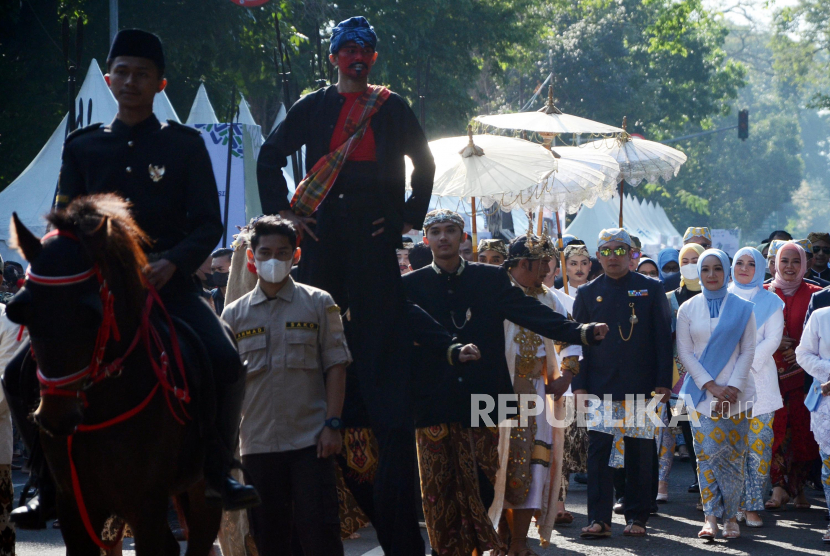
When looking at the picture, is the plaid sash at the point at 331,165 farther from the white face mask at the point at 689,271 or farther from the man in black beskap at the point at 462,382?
the white face mask at the point at 689,271

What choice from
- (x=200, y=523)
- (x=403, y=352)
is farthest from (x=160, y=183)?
(x=403, y=352)

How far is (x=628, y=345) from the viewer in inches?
392

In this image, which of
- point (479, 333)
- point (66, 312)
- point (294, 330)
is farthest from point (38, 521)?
point (479, 333)

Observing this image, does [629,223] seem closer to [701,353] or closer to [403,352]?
[701,353]

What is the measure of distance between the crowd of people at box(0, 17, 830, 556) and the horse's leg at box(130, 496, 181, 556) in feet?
1.00

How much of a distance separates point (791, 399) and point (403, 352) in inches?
240

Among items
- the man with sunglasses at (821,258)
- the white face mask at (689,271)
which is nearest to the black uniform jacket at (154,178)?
the white face mask at (689,271)

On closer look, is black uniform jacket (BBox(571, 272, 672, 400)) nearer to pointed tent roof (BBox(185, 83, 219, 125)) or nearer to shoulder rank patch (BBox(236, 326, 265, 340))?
shoulder rank patch (BBox(236, 326, 265, 340))

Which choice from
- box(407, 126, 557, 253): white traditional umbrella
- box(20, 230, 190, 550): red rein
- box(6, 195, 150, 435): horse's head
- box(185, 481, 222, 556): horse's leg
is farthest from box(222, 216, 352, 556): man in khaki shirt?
box(407, 126, 557, 253): white traditional umbrella

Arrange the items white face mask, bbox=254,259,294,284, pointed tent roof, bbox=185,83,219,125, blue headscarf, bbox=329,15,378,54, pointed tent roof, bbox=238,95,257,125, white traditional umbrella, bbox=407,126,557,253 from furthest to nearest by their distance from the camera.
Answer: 1. pointed tent roof, bbox=238,95,257,125
2. pointed tent roof, bbox=185,83,219,125
3. white traditional umbrella, bbox=407,126,557,253
4. blue headscarf, bbox=329,15,378,54
5. white face mask, bbox=254,259,294,284

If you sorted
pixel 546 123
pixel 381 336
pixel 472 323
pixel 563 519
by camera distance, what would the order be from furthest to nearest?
pixel 546 123, pixel 563 519, pixel 472 323, pixel 381 336

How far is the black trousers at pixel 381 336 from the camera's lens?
670 centimetres

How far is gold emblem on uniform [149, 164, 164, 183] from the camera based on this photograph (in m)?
5.45

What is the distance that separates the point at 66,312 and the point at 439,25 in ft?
99.0
